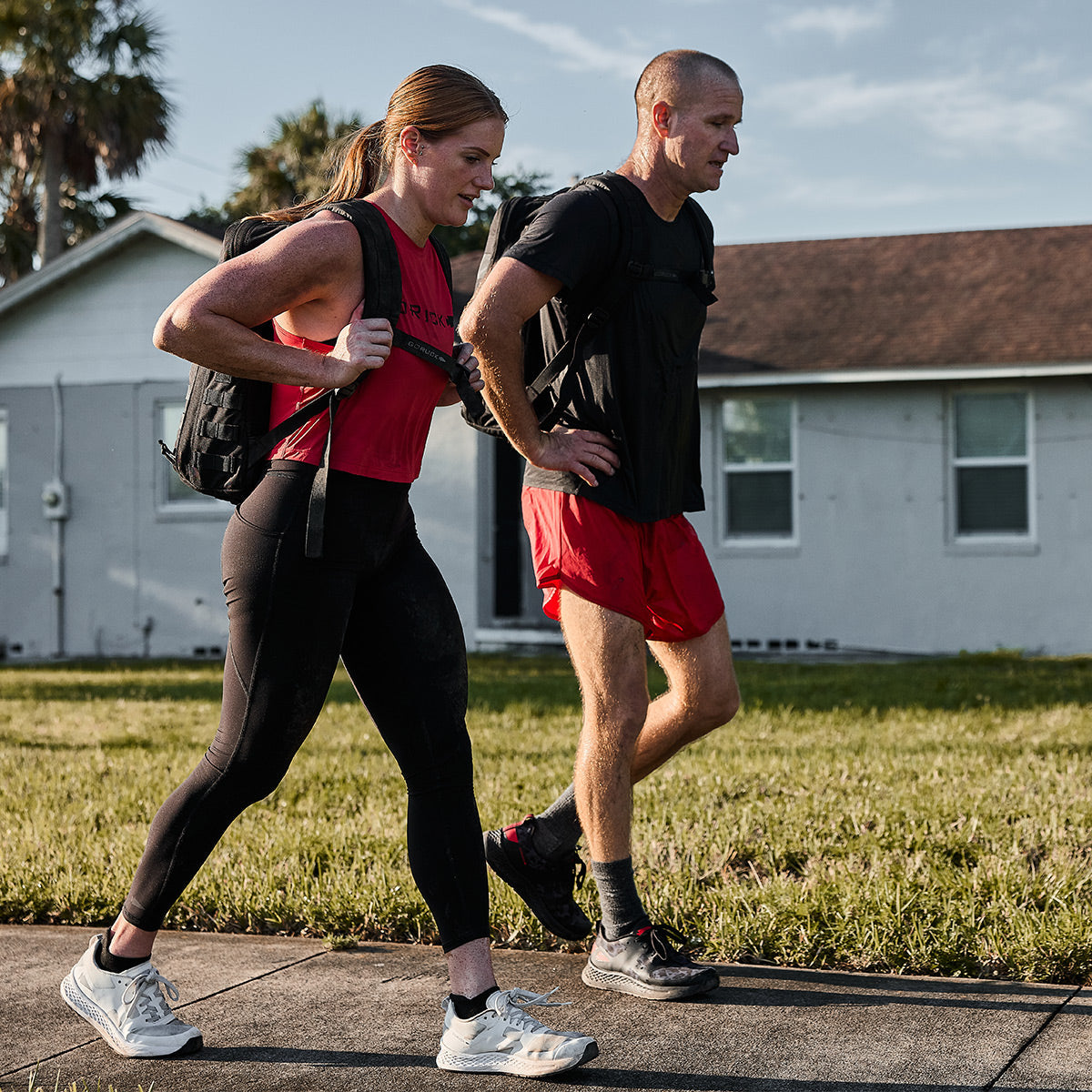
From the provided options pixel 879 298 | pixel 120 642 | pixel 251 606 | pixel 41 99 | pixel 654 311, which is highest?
pixel 41 99

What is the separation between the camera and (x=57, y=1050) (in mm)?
3252

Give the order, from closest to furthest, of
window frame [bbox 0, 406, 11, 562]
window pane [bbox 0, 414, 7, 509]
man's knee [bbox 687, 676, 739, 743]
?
man's knee [bbox 687, 676, 739, 743]
window frame [bbox 0, 406, 11, 562]
window pane [bbox 0, 414, 7, 509]

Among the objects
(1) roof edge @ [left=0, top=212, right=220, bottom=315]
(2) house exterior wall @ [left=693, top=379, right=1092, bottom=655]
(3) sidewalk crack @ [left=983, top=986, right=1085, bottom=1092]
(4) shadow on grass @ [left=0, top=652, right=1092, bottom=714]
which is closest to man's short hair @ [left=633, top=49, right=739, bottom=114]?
(3) sidewalk crack @ [left=983, top=986, right=1085, bottom=1092]

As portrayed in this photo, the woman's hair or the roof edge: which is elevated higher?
the roof edge

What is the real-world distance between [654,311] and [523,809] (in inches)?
101

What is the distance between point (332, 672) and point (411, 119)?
1.23 meters

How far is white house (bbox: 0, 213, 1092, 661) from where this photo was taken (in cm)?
1500

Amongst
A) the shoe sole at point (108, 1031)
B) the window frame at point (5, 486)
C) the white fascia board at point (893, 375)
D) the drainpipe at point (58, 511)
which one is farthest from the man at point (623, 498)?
the window frame at point (5, 486)

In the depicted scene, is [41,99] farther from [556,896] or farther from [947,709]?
[556,896]

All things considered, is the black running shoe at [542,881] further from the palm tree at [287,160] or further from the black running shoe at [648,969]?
the palm tree at [287,160]

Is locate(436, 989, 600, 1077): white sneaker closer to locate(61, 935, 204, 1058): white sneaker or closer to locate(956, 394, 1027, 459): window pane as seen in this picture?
locate(61, 935, 204, 1058): white sneaker

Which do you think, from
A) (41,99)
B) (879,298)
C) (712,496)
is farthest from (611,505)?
(41,99)

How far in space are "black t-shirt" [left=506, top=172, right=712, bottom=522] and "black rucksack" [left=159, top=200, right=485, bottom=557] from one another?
649mm

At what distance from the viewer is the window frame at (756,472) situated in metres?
15.8
